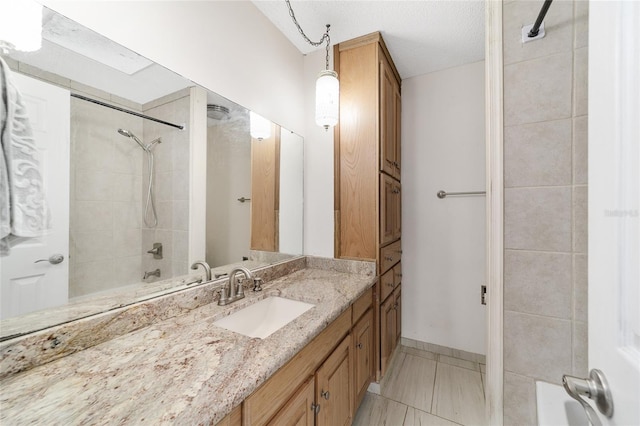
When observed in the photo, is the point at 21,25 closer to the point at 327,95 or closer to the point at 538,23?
the point at 327,95

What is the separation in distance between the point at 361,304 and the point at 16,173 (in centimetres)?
146

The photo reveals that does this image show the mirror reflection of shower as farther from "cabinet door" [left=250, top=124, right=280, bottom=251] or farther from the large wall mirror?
"cabinet door" [left=250, top=124, right=280, bottom=251]

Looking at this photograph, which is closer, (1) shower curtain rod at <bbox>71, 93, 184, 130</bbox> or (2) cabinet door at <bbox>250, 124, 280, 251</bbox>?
(1) shower curtain rod at <bbox>71, 93, 184, 130</bbox>

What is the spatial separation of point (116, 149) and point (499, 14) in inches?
59.5

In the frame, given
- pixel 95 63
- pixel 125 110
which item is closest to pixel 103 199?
pixel 125 110

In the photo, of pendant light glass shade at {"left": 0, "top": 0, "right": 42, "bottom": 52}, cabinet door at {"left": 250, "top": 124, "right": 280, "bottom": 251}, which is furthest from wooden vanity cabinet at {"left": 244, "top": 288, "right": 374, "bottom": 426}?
pendant light glass shade at {"left": 0, "top": 0, "right": 42, "bottom": 52}

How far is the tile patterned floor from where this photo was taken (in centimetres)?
146

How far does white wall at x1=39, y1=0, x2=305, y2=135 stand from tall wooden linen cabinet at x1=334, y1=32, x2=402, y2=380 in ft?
1.27

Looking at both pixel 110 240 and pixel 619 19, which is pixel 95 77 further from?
pixel 619 19

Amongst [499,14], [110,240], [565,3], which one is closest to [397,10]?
[499,14]

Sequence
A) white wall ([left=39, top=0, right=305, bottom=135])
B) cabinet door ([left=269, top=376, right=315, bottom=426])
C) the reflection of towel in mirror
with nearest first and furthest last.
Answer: the reflection of towel in mirror
cabinet door ([left=269, top=376, right=315, bottom=426])
white wall ([left=39, top=0, right=305, bottom=135])

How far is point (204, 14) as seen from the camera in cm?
117

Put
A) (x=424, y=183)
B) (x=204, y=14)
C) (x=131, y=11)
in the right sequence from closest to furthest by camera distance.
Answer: (x=131, y=11) → (x=204, y=14) → (x=424, y=183)

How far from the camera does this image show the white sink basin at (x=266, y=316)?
109 cm
